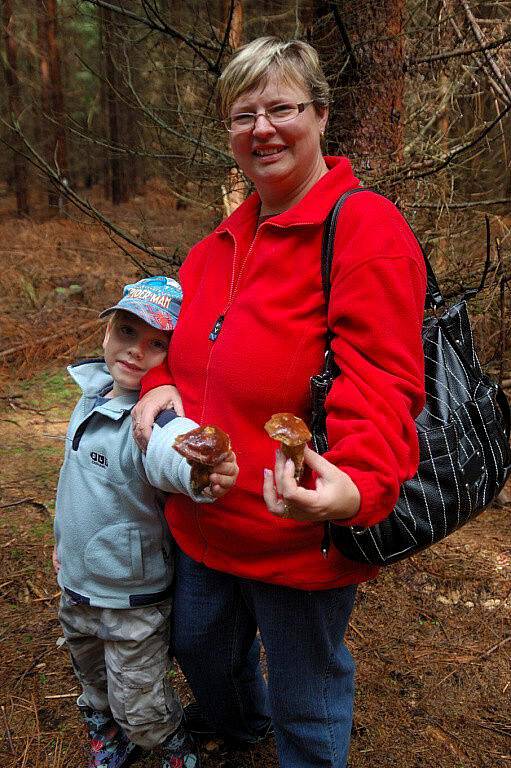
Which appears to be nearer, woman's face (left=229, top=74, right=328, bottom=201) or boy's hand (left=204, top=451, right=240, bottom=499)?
boy's hand (left=204, top=451, right=240, bottom=499)

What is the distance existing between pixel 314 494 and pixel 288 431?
0.13 metres

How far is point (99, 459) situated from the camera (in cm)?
197

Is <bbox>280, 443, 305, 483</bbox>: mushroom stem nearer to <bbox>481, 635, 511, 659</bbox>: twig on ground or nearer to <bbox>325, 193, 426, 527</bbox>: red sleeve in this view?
<bbox>325, 193, 426, 527</bbox>: red sleeve

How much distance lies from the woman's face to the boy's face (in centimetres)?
57

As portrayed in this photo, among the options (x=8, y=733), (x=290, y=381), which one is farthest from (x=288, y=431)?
(x=8, y=733)

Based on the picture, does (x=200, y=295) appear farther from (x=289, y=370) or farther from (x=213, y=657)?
(x=213, y=657)

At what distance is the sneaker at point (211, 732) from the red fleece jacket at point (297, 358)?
102 centimetres

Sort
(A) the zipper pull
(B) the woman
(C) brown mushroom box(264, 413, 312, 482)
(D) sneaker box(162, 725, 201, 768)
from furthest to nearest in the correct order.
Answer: (D) sneaker box(162, 725, 201, 768), (A) the zipper pull, (B) the woman, (C) brown mushroom box(264, 413, 312, 482)

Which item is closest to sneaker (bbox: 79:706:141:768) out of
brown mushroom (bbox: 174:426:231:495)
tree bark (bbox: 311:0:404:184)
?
brown mushroom (bbox: 174:426:231:495)

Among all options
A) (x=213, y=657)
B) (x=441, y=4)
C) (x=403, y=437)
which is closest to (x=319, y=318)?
(x=403, y=437)

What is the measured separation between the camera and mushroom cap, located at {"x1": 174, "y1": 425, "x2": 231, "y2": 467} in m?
1.37

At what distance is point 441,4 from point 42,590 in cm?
377

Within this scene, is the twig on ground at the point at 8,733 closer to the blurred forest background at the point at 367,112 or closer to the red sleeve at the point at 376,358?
the red sleeve at the point at 376,358

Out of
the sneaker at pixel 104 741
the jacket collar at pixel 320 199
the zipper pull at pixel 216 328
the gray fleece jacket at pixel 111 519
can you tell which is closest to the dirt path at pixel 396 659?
the sneaker at pixel 104 741
